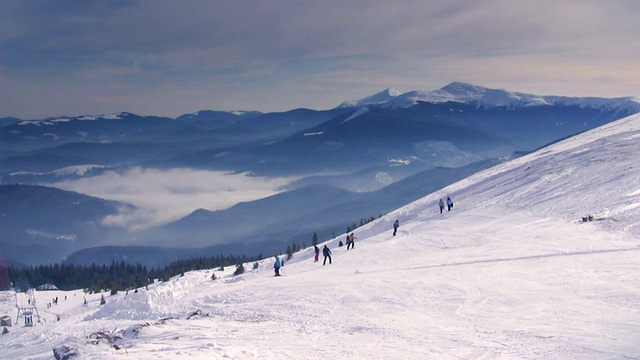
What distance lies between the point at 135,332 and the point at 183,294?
1184 centimetres

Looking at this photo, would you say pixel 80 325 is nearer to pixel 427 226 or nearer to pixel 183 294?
pixel 183 294

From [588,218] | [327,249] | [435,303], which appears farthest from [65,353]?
[588,218]

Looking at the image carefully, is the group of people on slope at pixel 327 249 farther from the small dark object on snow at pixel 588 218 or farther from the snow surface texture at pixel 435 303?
the small dark object on snow at pixel 588 218

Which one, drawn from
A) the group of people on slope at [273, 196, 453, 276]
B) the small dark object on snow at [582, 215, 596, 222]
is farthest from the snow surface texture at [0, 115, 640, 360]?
the group of people on slope at [273, 196, 453, 276]

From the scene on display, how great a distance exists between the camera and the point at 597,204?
36406 millimetres

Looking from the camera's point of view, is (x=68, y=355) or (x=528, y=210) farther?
(x=528, y=210)

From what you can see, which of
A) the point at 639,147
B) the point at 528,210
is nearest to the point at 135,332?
the point at 528,210

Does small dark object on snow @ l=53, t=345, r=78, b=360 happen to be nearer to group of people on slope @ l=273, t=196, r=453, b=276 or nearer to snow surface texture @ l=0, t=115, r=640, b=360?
snow surface texture @ l=0, t=115, r=640, b=360

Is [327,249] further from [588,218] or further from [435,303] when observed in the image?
[588,218]

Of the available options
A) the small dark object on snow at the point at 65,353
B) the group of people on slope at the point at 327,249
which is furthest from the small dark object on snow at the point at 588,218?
the small dark object on snow at the point at 65,353

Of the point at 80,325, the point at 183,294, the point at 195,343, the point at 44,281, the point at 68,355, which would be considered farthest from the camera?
the point at 44,281

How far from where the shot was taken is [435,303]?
20.6 metres

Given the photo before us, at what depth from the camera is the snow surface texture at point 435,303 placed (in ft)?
52.2

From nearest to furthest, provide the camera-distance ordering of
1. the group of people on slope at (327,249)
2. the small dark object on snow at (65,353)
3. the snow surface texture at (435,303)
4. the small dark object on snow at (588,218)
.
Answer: the small dark object on snow at (65,353) < the snow surface texture at (435,303) < the group of people on slope at (327,249) < the small dark object on snow at (588,218)
